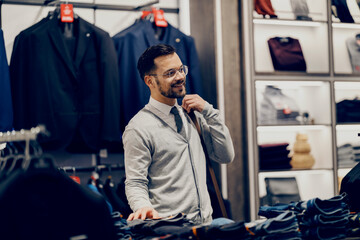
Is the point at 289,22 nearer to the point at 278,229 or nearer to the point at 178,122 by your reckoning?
the point at 178,122

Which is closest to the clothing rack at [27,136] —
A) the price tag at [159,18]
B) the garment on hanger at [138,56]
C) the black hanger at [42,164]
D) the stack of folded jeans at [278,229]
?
the black hanger at [42,164]

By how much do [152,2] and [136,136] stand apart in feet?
6.56

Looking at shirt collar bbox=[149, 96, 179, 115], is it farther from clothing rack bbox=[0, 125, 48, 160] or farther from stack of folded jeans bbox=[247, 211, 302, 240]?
clothing rack bbox=[0, 125, 48, 160]

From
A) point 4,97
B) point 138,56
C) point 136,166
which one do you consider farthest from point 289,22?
point 136,166

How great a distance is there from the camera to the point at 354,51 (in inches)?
192

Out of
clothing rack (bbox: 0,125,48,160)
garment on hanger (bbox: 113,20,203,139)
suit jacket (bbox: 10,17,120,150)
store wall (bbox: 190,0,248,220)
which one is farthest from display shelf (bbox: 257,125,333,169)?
clothing rack (bbox: 0,125,48,160)

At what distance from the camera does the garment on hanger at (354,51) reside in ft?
15.8

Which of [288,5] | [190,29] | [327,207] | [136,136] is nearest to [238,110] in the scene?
[190,29]

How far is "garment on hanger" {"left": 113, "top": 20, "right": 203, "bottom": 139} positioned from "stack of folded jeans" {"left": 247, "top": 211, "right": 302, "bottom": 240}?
2.41 metres

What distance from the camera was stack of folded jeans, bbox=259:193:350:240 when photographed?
5.69ft

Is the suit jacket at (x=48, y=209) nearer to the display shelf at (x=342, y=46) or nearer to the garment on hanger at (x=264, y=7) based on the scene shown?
the garment on hanger at (x=264, y=7)

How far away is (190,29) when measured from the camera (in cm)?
452

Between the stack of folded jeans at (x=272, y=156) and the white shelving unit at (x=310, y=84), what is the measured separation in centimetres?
4

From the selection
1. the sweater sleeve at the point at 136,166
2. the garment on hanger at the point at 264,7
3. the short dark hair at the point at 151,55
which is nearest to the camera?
the sweater sleeve at the point at 136,166
